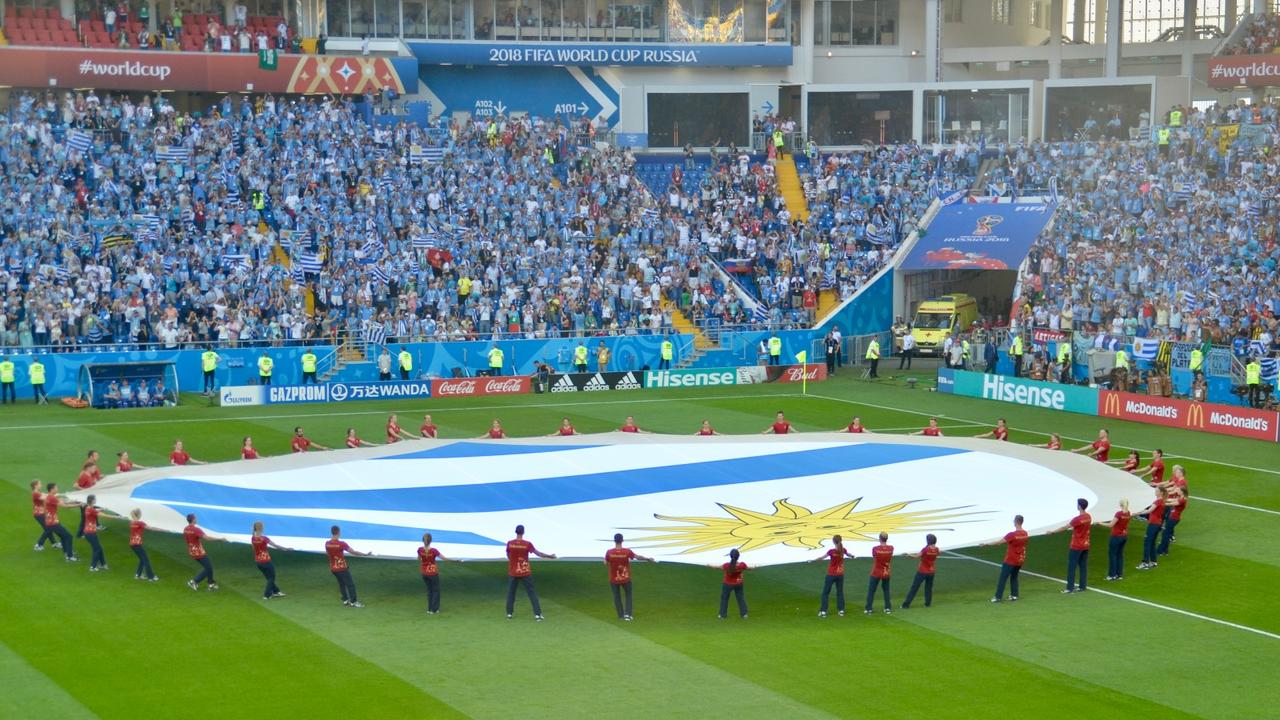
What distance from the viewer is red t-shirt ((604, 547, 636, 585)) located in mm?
25078

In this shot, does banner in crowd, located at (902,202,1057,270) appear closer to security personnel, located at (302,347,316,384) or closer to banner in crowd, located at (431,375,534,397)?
banner in crowd, located at (431,375,534,397)

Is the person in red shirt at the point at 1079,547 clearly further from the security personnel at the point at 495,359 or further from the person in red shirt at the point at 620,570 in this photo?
the security personnel at the point at 495,359

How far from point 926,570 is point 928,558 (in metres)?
0.22

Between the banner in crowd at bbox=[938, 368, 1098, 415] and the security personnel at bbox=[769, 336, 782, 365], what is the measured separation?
6282 millimetres

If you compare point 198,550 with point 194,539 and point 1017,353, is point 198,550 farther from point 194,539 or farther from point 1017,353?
point 1017,353

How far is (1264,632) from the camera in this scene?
80.9 feet


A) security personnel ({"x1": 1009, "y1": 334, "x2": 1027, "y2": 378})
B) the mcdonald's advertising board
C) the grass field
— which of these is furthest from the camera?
security personnel ({"x1": 1009, "y1": 334, "x2": 1027, "y2": 378})

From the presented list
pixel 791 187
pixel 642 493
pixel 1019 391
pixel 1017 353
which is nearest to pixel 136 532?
pixel 642 493

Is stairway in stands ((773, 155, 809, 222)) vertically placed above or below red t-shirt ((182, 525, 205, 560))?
above

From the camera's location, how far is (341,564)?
25.8 meters

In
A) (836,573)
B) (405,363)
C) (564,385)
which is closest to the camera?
(836,573)

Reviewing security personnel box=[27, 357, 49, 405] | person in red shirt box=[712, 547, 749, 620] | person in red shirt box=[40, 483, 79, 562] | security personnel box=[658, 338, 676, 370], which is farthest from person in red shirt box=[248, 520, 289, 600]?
security personnel box=[658, 338, 676, 370]

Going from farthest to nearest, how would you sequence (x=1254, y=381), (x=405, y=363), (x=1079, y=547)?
(x=405, y=363), (x=1254, y=381), (x=1079, y=547)

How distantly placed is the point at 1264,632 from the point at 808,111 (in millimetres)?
50268
